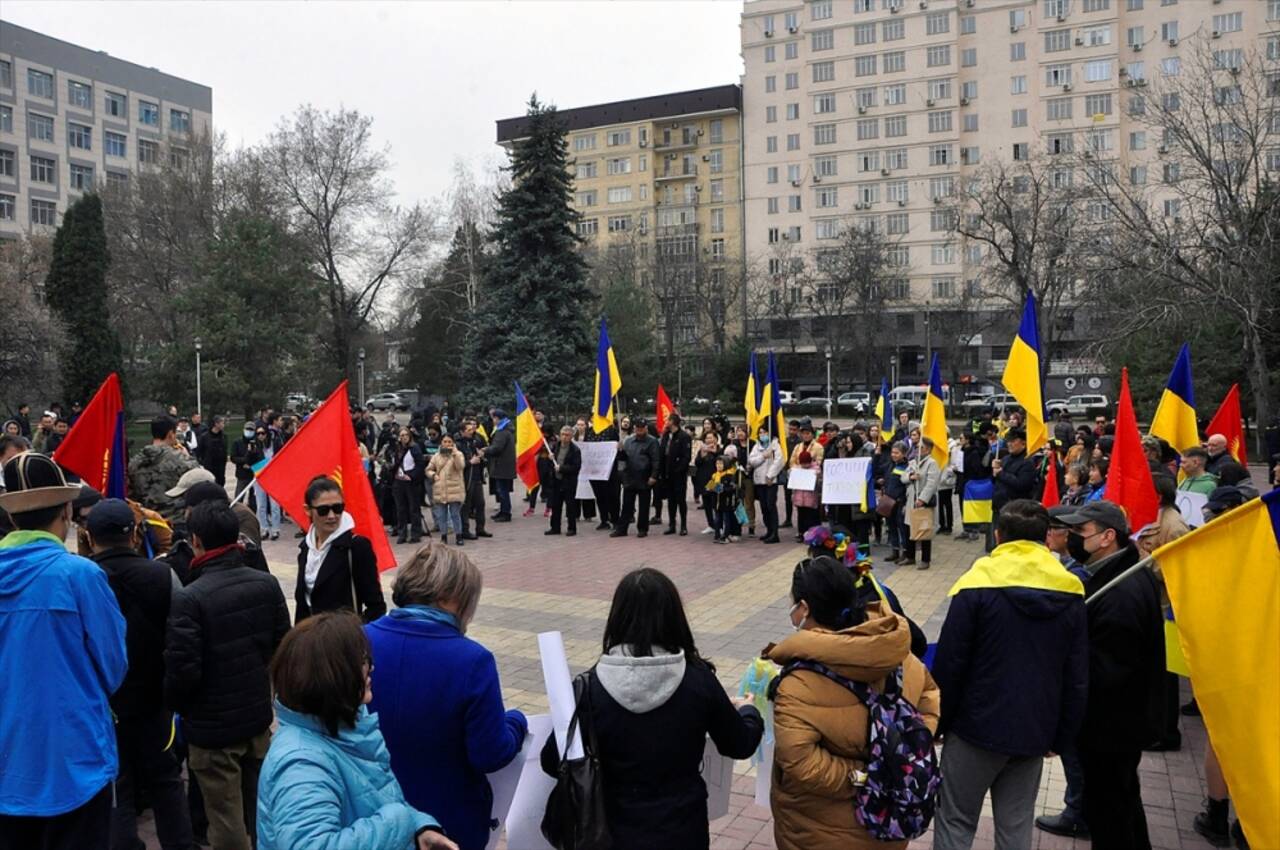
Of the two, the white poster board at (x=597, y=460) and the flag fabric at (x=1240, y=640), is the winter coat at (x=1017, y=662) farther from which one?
the white poster board at (x=597, y=460)

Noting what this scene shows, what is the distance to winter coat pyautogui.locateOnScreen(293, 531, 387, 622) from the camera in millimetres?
5246

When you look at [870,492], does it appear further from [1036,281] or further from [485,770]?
[1036,281]

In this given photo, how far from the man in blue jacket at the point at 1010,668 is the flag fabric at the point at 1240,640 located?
745mm

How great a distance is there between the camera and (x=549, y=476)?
56.8 feet

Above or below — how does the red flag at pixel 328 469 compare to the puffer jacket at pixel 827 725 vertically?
above

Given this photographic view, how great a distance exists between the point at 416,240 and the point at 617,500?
37.3m

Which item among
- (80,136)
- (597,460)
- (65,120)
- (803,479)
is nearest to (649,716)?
(803,479)

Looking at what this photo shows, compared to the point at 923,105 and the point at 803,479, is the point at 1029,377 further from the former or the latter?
the point at 923,105

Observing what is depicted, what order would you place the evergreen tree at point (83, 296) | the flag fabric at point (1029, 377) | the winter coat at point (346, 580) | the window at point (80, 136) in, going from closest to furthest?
the winter coat at point (346, 580) < the flag fabric at point (1029, 377) < the evergreen tree at point (83, 296) < the window at point (80, 136)

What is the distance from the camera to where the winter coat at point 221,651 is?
162 inches

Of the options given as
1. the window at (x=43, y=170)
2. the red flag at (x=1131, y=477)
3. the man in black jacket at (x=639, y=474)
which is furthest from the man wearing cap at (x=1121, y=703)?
the window at (x=43, y=170)

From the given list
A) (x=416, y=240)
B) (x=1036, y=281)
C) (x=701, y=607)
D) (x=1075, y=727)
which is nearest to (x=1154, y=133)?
(x=1036, y=281)

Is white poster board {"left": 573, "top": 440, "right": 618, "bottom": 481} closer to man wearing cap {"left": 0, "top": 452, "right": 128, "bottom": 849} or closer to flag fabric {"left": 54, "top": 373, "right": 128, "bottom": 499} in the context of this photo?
flag fabric {"left": 54, "top": 373, "right": 128, "bottom": 499}

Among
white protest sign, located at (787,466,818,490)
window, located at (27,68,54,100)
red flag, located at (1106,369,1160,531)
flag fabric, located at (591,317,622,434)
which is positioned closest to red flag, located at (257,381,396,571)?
red flag, located at (1106,369,1160,531)
